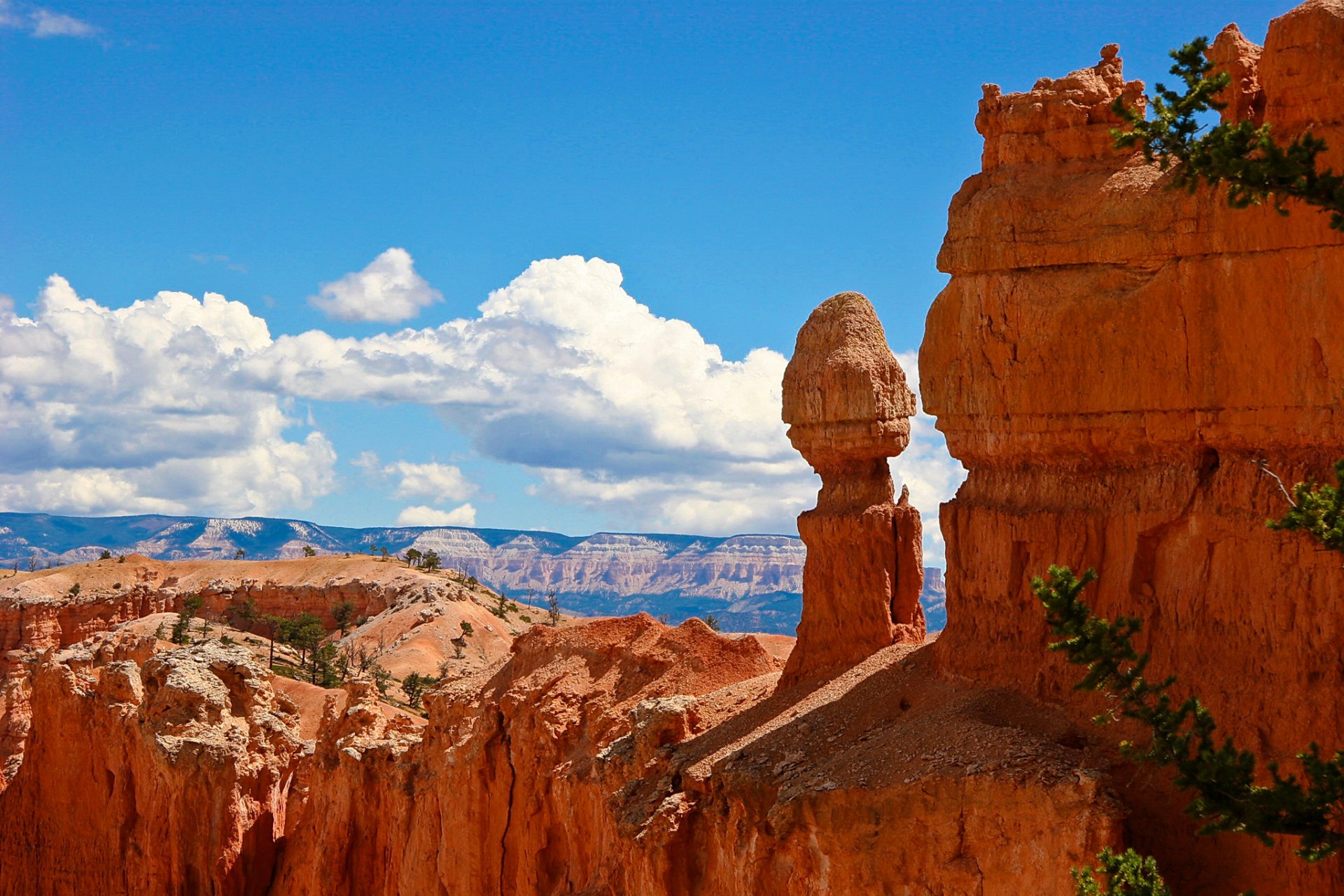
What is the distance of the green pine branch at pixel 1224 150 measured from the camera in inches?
571

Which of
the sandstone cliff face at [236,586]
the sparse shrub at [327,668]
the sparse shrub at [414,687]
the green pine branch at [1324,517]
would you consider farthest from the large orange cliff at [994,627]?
the sandstone cliff face at [236,586]

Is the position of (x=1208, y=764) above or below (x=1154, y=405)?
below

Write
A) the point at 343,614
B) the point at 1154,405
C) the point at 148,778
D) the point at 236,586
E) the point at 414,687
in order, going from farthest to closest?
the point at 236,586 → the point at 343,614 → the point at 414,687 → the point at 148,778 → the point at 1154,405

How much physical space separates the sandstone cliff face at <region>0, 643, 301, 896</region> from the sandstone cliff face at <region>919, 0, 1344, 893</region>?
2235cm

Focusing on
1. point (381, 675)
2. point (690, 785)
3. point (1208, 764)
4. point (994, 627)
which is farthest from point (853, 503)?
point (381, 675)

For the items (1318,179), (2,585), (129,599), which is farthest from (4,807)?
(2,585)

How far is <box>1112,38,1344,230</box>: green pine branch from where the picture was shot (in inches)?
571

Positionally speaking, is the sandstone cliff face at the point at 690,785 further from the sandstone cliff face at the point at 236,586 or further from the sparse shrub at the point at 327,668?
the sandstone cliff face at the point at 236,586

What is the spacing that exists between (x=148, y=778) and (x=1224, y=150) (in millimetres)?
33966

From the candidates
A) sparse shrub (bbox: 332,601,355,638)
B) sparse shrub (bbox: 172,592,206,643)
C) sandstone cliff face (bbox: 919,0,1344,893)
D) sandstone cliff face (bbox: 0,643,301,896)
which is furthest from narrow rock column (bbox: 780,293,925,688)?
sparse shrub (bbox: 332,601,355,638)

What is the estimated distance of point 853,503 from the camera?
29.5m

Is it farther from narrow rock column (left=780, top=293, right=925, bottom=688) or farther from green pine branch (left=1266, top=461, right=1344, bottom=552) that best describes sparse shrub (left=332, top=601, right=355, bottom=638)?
green pine branch (left=1266, top=461, right=1344, bottom=552)

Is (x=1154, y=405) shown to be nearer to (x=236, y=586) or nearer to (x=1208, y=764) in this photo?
(x=1208, y=764)

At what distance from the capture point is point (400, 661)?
82250 mm
